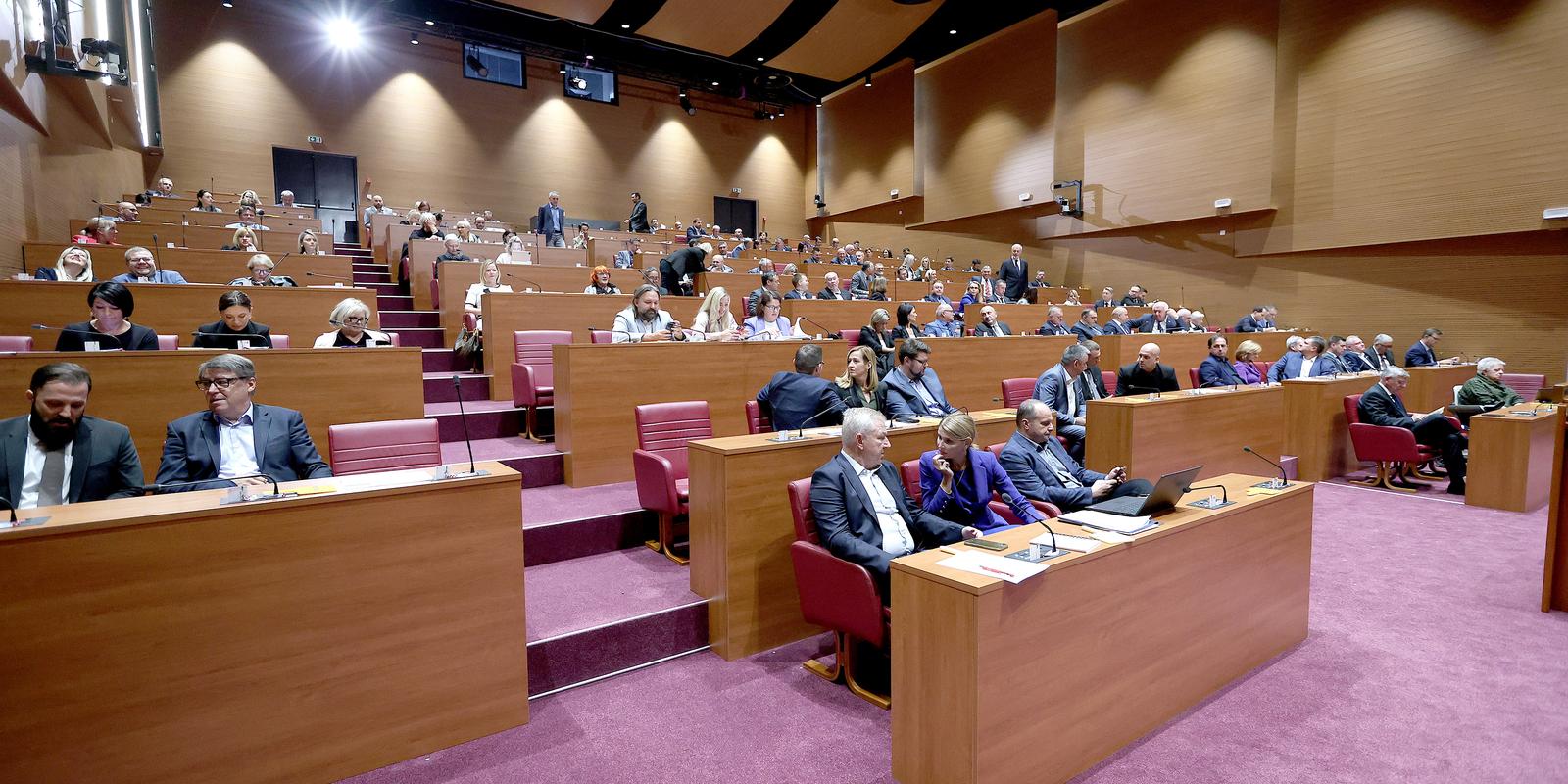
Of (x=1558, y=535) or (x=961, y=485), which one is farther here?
(x=1558, y=535)

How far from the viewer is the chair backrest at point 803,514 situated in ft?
8.40

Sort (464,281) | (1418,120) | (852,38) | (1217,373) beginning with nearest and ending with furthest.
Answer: (1217,373)
(464,281)
(1418,120)
(852,38)

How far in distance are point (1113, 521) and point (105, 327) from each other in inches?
162

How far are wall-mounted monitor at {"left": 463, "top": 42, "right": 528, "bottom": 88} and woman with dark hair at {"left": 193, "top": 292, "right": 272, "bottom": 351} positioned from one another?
10901 millimetres

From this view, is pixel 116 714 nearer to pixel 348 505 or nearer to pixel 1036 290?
pixel 348 505

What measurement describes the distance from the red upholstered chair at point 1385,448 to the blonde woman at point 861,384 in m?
3.88

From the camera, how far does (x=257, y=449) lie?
8.61 feet

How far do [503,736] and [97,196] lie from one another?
8851 mm

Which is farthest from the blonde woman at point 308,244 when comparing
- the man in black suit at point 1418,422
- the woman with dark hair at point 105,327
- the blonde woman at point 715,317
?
the man in black suit at point 1418,422

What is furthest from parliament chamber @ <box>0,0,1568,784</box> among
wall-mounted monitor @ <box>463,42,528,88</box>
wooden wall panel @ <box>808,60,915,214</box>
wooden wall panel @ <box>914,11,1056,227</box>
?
wooden wall panel @ <box>808,60,915,214</box>

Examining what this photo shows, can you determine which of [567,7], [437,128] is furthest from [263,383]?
[437,128]

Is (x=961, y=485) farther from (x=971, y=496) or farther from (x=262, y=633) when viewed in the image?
(x=262, y=633)

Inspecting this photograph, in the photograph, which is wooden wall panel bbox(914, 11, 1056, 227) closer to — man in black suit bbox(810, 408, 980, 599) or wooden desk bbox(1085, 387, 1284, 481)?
wooden desk bbox(1085, 387, 1284, 481)

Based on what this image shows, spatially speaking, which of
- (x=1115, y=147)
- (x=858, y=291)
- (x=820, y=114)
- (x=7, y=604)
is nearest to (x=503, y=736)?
(x=7, y=604)
